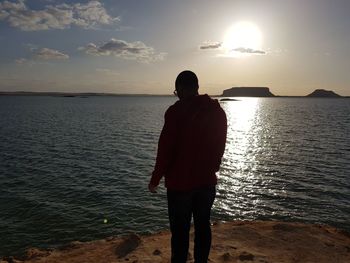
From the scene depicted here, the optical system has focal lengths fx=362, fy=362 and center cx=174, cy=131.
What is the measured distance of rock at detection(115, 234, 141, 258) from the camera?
9.89m

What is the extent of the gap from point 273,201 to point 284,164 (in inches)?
443

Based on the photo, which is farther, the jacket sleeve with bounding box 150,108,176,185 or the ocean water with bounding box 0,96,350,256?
the ocean water with bounding box 0,96,350,256

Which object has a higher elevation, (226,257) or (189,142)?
(189,142)

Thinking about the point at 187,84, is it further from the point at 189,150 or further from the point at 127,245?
the point at 127,245

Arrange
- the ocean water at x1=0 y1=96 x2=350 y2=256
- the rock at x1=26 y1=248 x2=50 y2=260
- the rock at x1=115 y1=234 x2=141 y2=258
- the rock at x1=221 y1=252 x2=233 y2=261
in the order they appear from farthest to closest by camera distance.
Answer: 1. the ocean water at x1=0 y1=96 x2=350 y2=256
2. the rock at x1=26 y1=248 x2=50 y2=260
3. the rock at x1=115 y1=234 x2=141 y2=258
4. the rock at x1=221 y1=252 x2=233 y2=261

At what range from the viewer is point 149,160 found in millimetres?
31094

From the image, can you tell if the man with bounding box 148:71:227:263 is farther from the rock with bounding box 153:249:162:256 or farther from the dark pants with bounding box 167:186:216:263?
the rock with bounding box 153:249:162:256

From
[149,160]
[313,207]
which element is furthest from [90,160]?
[313,207]

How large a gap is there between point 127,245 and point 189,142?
6068 mm

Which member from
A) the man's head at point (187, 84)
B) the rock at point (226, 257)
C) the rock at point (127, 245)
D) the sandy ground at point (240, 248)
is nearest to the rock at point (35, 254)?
the sandy ground at point (240, 248)

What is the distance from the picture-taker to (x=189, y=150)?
5.45 meters

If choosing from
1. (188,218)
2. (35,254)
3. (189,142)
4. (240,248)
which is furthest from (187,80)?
(35,254)


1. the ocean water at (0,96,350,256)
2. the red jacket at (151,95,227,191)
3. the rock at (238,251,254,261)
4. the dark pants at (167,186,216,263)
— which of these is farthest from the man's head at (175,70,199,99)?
the ocean water at (0,96,350,256)

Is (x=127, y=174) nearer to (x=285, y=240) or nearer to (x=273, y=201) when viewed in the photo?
(x=273, y=201)
